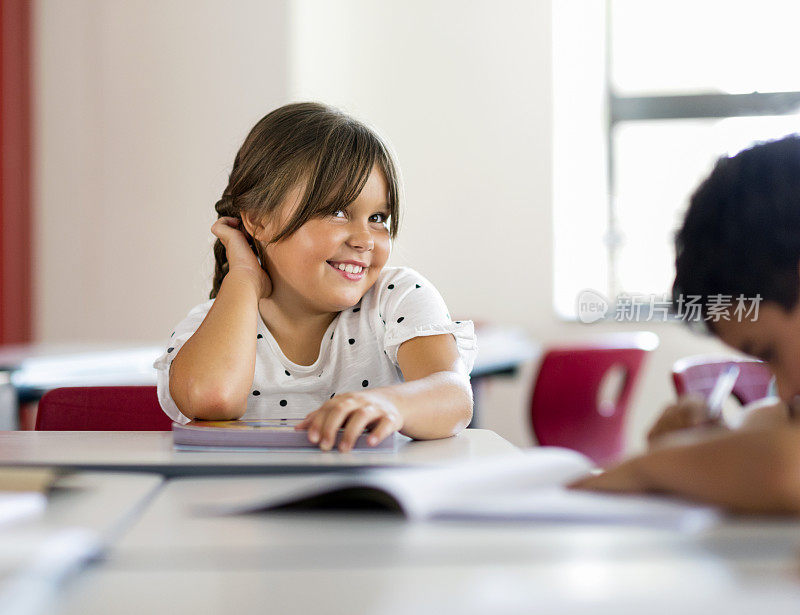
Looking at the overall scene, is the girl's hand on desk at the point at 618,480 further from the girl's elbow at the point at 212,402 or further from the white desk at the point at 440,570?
the girl's elbow at the point at 212,402

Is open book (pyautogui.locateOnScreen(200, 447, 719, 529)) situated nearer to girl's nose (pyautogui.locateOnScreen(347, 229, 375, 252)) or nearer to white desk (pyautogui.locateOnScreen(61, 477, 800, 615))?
white desk (pyautogui.locateOnScreen(61, 477, 800, 615))

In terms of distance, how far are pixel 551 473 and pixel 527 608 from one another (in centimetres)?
29

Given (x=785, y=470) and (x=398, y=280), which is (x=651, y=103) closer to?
(x=398, y=280)

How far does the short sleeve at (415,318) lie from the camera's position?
141 centimetres

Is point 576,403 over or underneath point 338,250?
underneath

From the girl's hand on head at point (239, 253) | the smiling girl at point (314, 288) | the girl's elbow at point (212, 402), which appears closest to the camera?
the girl's elbow at point (212, 402)

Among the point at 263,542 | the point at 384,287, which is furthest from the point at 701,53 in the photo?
the point at 263,542

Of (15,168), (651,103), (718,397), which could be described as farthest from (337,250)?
(651,103)

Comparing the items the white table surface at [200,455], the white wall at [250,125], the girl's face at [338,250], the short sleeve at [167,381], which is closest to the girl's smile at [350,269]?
the girl's face at [338,250]

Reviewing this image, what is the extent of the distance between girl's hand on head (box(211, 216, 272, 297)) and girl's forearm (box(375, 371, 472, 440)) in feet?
1.43

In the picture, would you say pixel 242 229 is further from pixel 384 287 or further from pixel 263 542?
pixel 263 542

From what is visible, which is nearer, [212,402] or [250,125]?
[212,402]

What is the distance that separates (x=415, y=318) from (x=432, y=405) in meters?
0.33

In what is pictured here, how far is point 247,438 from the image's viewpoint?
1002mm
